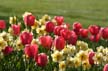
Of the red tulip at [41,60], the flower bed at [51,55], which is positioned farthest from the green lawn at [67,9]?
the red tulip at [41,60]

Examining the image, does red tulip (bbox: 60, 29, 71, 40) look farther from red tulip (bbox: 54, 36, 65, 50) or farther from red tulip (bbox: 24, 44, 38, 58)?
red tulip (bbox: 24, 44, 38, 58)

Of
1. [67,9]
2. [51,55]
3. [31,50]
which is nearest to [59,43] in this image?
[51,55]

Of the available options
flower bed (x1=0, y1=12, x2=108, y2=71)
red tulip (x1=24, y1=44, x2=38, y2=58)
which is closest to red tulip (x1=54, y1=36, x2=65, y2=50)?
flower bed (x1=0, y1=12, x2=108, y2=71)

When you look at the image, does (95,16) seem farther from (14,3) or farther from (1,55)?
(1,55)

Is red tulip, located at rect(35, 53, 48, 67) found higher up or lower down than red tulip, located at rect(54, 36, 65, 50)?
lower down

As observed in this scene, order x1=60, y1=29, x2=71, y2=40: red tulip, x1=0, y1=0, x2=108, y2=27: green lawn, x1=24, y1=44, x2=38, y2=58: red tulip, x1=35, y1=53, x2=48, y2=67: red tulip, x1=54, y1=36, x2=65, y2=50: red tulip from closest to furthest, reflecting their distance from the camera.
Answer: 1. x1=35, y1=53, x2=48, y2=67: red tulip
2. x1=24, y1=44, x2=38, y2=58: red tulip
3. x1=54, y1=36, x2=65, y2=50: red tulip
4. x1=60, y1=29, x2=71, y2=40: red tulip
5. x1=0, y1=0, x2=108, y2=27: green lawn

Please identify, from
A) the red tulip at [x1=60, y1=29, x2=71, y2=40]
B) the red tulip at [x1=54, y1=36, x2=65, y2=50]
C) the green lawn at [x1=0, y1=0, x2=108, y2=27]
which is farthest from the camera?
the green lawn at [x1=0, y1=0, x2=108, y2=27]

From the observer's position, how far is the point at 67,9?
2217 cm

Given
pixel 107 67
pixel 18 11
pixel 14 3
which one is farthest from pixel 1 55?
pixel 14 3

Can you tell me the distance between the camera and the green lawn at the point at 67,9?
19.0 metres

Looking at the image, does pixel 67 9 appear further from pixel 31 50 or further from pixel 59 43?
pixel 31 50

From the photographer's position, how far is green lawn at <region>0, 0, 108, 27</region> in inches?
747

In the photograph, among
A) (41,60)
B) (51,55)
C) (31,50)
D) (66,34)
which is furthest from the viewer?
(66,34)

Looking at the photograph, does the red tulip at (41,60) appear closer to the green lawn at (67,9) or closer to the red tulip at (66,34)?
the red tulip at (66,34)
